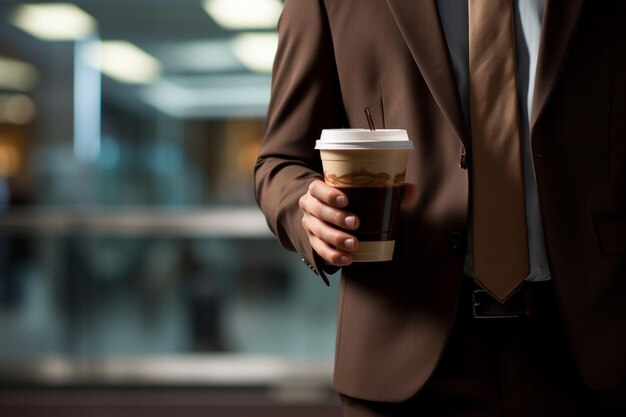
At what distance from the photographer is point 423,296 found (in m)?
1.24

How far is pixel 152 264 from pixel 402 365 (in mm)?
3633

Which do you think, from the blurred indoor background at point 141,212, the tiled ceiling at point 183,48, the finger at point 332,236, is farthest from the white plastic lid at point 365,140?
the tiled ceiling at point 183,48

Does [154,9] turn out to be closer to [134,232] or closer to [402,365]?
[134,232]

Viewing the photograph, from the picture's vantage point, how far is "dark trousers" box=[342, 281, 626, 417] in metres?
1.20

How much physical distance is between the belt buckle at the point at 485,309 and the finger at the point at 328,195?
0.29m

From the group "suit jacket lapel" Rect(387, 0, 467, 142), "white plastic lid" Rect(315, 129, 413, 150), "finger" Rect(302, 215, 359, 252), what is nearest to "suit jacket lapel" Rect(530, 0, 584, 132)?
"suit jacket lapel" Rect(387, 0, 467, 142)

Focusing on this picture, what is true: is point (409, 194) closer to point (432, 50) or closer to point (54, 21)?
point (432, 50)

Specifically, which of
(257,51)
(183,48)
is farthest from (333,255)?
(183,48)

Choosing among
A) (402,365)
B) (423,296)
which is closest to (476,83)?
(423,296)

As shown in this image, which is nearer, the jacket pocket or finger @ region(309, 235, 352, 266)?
finger @ region(309, 235, 352, 266)

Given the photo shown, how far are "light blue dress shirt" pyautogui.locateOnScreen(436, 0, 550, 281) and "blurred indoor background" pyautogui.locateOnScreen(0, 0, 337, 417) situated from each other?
333cm

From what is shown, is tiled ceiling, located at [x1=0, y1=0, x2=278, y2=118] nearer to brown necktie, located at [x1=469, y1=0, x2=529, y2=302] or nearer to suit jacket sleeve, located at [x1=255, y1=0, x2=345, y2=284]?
suit jacket sleeve, located at [x1=255, y1=0, x2=345, y2=284]

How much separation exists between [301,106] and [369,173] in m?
0.38

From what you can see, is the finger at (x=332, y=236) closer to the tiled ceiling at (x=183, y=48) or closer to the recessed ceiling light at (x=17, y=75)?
the tiled ceiling at (x=183, y=48)
